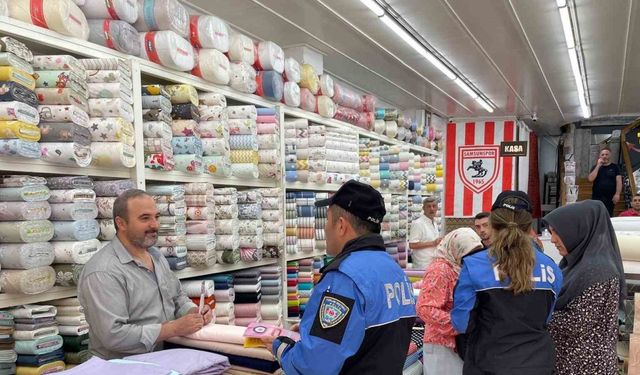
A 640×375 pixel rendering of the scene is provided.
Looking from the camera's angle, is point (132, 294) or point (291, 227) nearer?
point (132, 294)

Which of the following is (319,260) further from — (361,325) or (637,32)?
(637,32)

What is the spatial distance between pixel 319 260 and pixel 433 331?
230 cm

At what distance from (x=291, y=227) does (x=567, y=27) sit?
384cm

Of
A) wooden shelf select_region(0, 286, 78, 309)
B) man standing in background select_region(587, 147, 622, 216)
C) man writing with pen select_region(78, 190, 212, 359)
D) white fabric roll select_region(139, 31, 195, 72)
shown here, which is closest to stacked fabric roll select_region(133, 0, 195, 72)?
white fabric roll select_region(139, 31, 195, 72)

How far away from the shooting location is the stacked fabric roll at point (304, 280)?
14.3ft

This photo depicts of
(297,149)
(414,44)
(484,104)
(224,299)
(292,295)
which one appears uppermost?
(414,44)

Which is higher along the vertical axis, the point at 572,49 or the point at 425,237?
the point at 572,49

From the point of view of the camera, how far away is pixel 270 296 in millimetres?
3764

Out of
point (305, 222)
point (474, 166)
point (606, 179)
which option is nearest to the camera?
point (305, 222)

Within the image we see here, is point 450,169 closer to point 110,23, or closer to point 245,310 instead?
point 245,310

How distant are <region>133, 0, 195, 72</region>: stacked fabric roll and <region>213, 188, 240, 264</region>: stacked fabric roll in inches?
37.2

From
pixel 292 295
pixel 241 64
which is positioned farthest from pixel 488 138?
pixel 241 64

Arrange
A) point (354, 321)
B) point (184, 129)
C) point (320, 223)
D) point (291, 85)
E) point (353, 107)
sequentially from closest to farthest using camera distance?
1. point (354, 321)
2. point (184, 129)
3. point (291, 85)
4. point (320, 223)
5. point (353, 107)

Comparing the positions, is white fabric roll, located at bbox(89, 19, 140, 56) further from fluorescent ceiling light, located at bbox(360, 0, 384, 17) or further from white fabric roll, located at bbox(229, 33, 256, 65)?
fluorescent ceiling light, located at bbox(360, 0, 384, 17)
